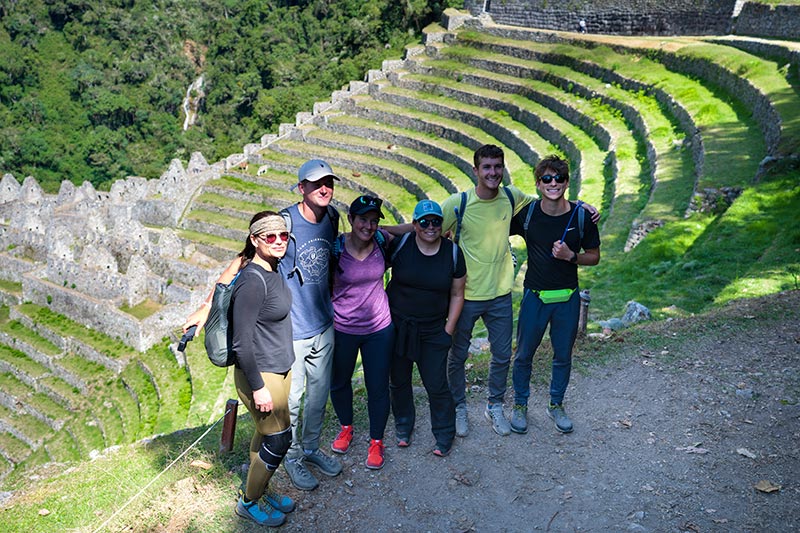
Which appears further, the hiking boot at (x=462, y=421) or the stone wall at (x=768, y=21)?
the stone wall at (x=768, y=21)

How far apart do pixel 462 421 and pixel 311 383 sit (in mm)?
1263

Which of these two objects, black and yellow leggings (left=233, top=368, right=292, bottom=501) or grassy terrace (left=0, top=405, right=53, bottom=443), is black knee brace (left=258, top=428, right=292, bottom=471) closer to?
black and yellow leggings (left=233, top=368, right=292, bottom=501)

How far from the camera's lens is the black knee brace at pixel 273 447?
146 inches

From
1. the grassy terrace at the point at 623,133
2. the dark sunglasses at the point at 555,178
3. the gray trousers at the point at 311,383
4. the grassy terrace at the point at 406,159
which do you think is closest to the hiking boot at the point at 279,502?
the gray trousers at the point at 311,383

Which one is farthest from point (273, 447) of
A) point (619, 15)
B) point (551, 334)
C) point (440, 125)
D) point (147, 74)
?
point (147, 74)

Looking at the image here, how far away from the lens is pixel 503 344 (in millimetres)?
4680

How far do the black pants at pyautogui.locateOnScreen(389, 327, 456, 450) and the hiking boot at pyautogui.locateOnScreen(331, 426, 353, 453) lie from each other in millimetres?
343

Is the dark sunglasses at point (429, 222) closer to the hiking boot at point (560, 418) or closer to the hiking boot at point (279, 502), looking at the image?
the hiking boot at point (560, 418)

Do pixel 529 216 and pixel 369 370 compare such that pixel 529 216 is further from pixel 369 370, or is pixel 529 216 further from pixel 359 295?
pixel 369 370

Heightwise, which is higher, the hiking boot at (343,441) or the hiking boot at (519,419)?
the hiking boot at (519,419)

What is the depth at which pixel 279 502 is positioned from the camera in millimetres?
3990

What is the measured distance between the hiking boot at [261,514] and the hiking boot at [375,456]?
71 centimetres

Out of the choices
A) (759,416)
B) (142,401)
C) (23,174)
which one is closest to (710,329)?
(759,416)

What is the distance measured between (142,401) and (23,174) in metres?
38.6
